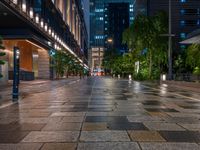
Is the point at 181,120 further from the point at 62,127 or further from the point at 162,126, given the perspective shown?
the point at 62,127

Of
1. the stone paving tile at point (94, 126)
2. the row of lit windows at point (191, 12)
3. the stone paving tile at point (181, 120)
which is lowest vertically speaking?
the stone paving tile at point (181, 120)

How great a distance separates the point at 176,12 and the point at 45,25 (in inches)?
2629

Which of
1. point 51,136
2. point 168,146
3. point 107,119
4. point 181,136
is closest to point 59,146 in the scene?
point 51,136

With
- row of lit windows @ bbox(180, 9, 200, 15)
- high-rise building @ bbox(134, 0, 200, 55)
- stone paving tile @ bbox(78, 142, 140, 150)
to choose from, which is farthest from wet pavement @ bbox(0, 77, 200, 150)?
row of lit windows @ bbox(180, 9, 200, 15)

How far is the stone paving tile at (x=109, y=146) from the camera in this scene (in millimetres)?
6707

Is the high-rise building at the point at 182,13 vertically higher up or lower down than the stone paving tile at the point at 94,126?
higher up

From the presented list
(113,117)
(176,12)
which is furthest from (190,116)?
(176,12)

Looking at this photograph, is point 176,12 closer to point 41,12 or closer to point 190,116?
point 41,12

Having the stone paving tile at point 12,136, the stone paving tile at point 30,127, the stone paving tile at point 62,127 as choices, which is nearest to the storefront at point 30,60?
the stone paving tile at point 30,127

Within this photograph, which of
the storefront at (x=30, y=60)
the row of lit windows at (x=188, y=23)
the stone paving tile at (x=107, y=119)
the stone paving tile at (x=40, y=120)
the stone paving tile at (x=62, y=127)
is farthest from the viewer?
the row of lit windows at (x=188, y=23)

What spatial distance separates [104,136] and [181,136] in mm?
1652

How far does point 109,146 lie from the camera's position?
6855 millimetres

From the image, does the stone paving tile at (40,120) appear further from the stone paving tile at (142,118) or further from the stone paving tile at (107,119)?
the stone paving tile at (142,118)

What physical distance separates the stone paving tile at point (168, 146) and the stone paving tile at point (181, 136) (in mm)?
421
